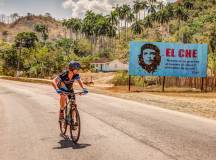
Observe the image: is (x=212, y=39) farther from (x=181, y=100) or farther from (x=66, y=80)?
(x=66, y=80)

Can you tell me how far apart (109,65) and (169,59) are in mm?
67505

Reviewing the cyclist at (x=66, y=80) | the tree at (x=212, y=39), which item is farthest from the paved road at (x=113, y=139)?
the tree at (x=212, y=39)

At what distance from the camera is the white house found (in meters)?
97.2

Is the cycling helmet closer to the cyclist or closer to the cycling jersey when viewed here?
the cyclist

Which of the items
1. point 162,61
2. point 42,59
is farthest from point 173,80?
point 42,59

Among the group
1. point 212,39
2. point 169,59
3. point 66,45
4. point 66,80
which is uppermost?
point 66,45

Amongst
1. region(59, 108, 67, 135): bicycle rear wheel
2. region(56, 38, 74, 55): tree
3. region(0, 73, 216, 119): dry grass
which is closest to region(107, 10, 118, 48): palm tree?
region(56, 38, 74, 55): tree

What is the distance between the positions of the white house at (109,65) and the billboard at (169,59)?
63.4 metres

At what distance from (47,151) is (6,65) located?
107m

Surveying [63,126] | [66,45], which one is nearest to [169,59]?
[63,126]

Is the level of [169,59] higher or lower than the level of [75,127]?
higher

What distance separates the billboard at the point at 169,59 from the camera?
31.7 meters

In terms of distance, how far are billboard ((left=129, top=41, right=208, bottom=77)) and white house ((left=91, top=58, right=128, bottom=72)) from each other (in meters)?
63.4

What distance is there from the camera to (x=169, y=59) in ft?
104
